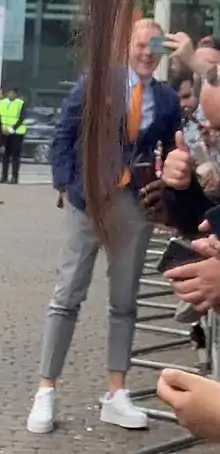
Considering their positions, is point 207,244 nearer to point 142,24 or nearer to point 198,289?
point 198,289

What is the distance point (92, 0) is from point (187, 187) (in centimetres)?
108

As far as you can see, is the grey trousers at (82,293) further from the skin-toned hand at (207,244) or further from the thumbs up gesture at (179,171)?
the skin-toned hand at (207,244)

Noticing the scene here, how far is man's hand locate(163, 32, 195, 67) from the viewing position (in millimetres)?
2702

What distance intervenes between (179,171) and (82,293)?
80.6 inches

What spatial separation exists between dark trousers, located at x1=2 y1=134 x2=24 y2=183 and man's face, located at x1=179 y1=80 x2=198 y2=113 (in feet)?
65.1

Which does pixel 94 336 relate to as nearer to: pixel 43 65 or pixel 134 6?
pixel 134 6

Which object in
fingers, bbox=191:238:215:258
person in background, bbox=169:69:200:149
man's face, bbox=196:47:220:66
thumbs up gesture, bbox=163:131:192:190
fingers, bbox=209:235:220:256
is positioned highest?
man's face, bbox=196:47:220:66

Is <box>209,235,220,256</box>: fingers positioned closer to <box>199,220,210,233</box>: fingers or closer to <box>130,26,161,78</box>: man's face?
<box>199,220,210,233</box>: fingers

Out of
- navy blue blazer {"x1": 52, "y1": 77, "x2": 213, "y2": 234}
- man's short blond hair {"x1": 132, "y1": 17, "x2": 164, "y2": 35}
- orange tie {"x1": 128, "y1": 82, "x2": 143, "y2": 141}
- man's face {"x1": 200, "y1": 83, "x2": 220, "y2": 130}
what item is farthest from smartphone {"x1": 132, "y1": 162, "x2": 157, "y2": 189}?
man's short blond hair {"x1": 132, "y1": 17, "x2": 164, "y2": 35}

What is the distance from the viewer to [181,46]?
2.71 metres

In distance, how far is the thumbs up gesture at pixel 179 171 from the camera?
2963 millimetres

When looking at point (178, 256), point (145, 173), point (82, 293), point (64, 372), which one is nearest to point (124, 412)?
point (82, 293)

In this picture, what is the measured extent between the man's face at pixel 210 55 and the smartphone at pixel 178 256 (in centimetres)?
48

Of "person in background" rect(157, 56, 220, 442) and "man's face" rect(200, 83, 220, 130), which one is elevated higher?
"man's face" rect(200, 83, 220, 130)
